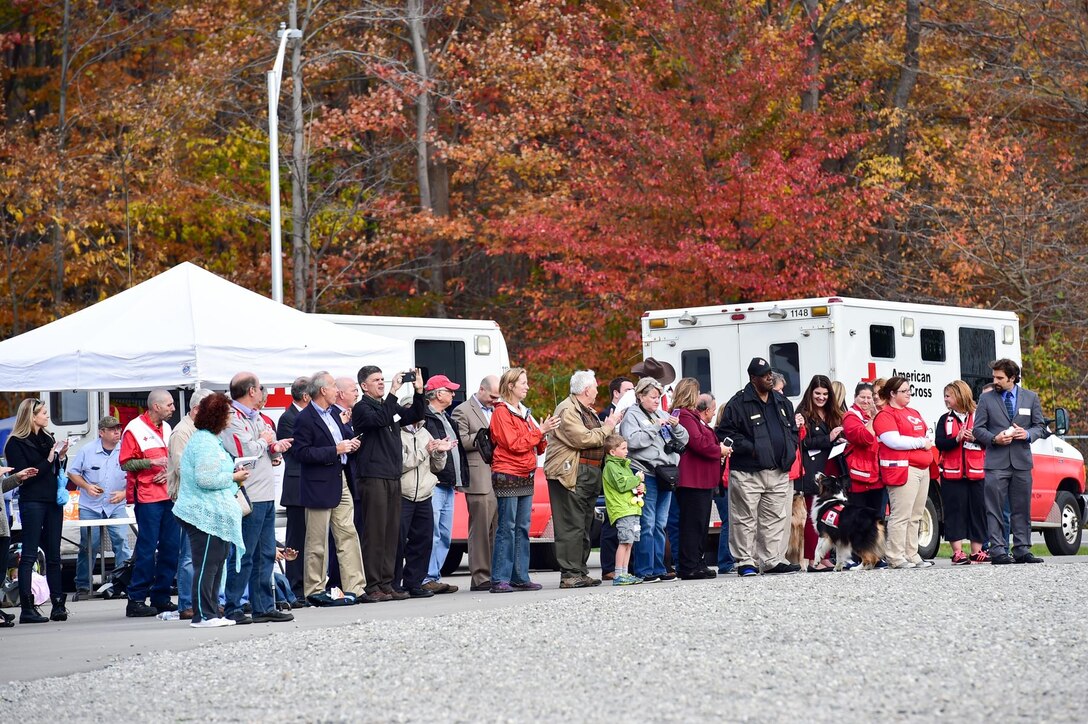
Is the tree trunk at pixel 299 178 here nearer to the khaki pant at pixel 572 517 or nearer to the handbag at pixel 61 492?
the handbag at pixel 61 492

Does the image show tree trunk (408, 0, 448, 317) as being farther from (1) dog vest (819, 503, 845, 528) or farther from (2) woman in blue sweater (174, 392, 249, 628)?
(2) woman in blue sweater (174, 392, 249, 628)

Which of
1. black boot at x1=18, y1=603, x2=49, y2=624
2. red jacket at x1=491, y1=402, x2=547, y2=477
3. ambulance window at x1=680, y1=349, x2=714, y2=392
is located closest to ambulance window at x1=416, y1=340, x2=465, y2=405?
ambulance window at x1=680, y1=349, x2=714, y2=392

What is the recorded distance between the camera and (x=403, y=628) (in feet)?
35.0

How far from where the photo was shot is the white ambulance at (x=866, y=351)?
18.6 metres

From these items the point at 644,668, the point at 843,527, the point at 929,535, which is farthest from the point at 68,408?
the point at 644,668

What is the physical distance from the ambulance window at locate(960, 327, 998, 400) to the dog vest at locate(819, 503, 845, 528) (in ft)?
17.4

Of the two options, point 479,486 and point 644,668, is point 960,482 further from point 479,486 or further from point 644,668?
point 644,668

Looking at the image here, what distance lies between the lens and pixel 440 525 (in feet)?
49.8

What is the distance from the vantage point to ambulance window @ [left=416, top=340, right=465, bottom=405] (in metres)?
20.8

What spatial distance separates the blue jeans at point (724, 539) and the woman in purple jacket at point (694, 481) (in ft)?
2.21

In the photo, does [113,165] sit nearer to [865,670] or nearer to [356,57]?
[356,57]

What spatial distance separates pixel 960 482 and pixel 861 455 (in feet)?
5.03

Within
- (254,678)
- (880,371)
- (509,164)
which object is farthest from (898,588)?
(509,164)

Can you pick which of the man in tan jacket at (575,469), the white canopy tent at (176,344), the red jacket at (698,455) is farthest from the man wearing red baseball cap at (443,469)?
the red jacket at (698,455)
